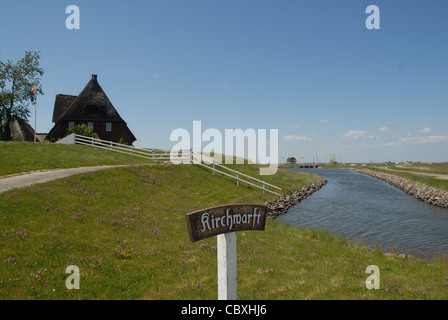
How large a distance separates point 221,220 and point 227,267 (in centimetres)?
101

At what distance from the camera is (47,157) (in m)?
24.1

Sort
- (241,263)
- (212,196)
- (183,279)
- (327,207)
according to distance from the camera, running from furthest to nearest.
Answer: (327,207) → (212,196) → (241,263) → (183,279)

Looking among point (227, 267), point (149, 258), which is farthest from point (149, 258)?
point (227, 267)

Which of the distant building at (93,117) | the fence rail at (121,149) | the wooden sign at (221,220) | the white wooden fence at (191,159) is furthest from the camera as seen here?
the distant building at (93,117)

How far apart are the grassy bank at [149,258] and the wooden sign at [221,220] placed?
8.04 feet

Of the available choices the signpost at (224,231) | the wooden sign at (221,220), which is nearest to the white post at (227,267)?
the signpost at (224,231)

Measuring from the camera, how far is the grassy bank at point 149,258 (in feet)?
23.5

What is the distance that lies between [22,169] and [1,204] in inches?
404

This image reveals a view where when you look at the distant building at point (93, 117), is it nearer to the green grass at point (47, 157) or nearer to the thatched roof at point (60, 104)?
the thatched roof at point (60, 104)

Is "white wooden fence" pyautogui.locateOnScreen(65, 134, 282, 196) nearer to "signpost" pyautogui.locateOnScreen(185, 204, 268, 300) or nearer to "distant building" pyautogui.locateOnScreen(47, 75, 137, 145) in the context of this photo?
"distant building" pyautogui.locateOnScreen(47, 75, 137, 145)
